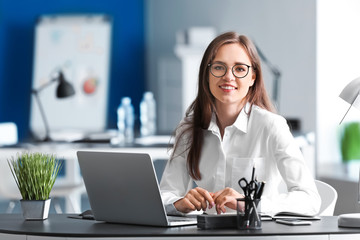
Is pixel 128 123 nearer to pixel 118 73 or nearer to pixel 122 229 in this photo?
pixel 118 73

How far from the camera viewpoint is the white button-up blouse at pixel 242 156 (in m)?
2.23

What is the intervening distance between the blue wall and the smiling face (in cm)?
618

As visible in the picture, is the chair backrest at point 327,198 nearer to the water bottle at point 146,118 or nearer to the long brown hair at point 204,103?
the long brown hair at point 204,103

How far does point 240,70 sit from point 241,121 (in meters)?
0.18

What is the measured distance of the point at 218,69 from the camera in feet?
7.30

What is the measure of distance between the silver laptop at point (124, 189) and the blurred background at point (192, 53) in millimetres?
4080

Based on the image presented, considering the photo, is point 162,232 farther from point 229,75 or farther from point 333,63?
point 333,63

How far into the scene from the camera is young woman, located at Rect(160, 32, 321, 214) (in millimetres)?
2195

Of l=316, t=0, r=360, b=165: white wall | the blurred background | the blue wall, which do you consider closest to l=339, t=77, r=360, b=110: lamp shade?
the blurred background

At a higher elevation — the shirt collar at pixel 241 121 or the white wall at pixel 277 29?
the white wall at pixel 277 29

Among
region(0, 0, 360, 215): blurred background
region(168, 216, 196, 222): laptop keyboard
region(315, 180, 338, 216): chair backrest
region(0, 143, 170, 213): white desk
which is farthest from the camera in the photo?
region(0, 0, 360, 215): blurred background

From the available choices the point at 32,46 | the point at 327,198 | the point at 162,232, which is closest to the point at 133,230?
the point at 162,232

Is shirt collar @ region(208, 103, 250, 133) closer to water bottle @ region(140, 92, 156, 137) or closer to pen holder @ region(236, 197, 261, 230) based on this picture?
pen holder @ region(236, 197, 261, 230)

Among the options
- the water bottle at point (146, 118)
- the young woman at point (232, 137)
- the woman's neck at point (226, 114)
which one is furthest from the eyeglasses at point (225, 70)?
the water bottle at point (146, 118)
